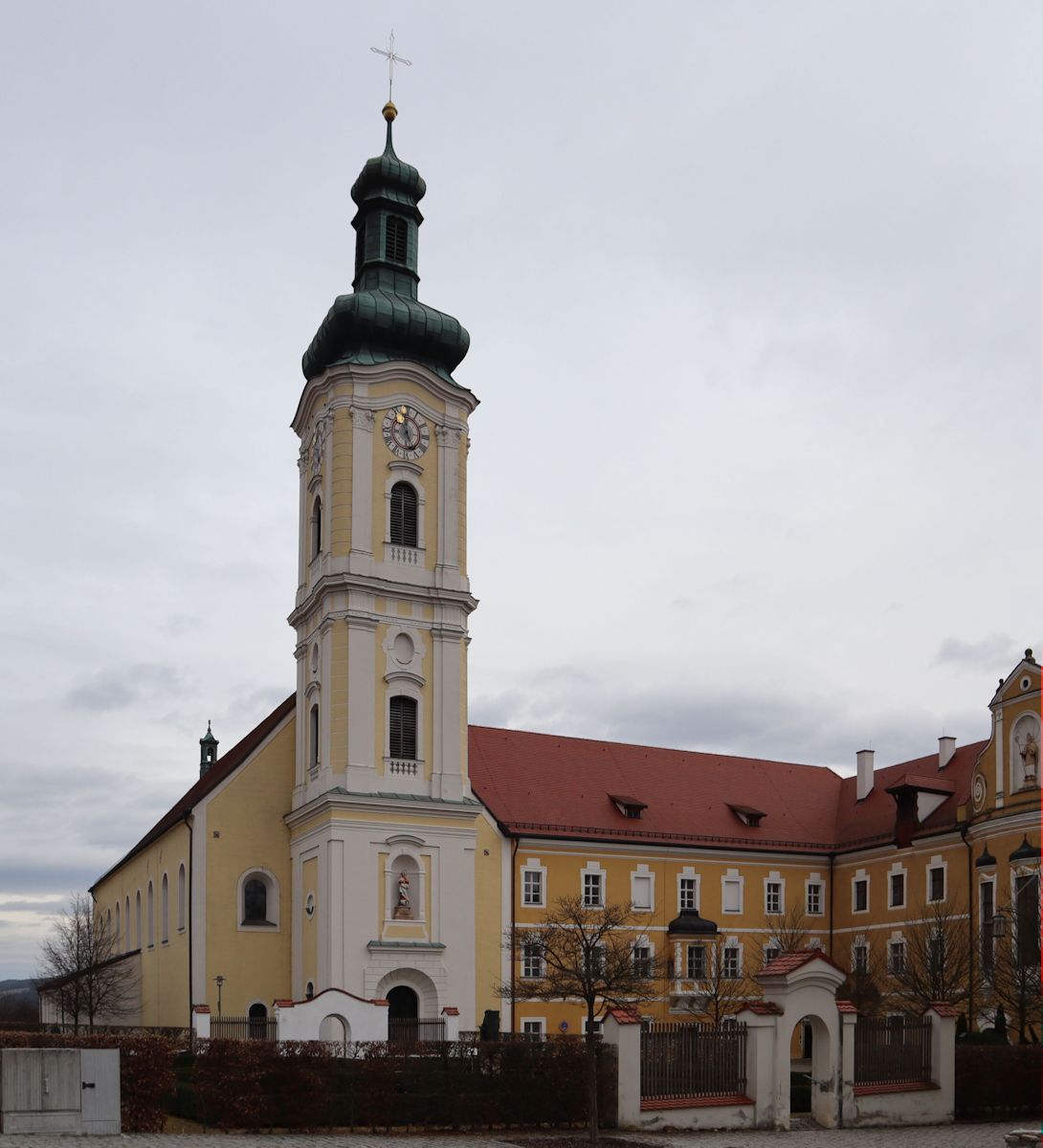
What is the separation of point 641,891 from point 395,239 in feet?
72.8

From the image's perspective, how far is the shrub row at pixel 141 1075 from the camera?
21906 mm

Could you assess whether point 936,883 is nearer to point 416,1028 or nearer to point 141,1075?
point 416,1028

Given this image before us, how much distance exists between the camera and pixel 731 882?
159 ft

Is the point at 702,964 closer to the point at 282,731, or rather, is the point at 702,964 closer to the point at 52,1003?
the point at 282,731

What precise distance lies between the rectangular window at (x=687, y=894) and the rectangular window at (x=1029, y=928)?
12.0 metres

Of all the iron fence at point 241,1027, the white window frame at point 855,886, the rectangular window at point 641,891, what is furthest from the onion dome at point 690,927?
the iron fence at point 241,1027

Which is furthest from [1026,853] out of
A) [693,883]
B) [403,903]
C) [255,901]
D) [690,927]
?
[255,901]

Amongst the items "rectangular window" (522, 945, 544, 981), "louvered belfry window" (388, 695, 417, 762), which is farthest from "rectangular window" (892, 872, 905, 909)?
"louvered belfry window" (388, 695, 417, 762)

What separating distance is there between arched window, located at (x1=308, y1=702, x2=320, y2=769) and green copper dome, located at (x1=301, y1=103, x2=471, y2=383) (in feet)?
33.2

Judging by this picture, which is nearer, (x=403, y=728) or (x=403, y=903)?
(x=403, y=903)

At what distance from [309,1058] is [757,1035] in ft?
28.4

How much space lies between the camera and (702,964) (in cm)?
4653

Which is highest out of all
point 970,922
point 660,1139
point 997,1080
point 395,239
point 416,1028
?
point 395,239

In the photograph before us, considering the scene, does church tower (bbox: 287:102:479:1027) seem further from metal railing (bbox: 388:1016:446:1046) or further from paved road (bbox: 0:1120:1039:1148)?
paved road (bbox: 0:1120:1039:1148)
